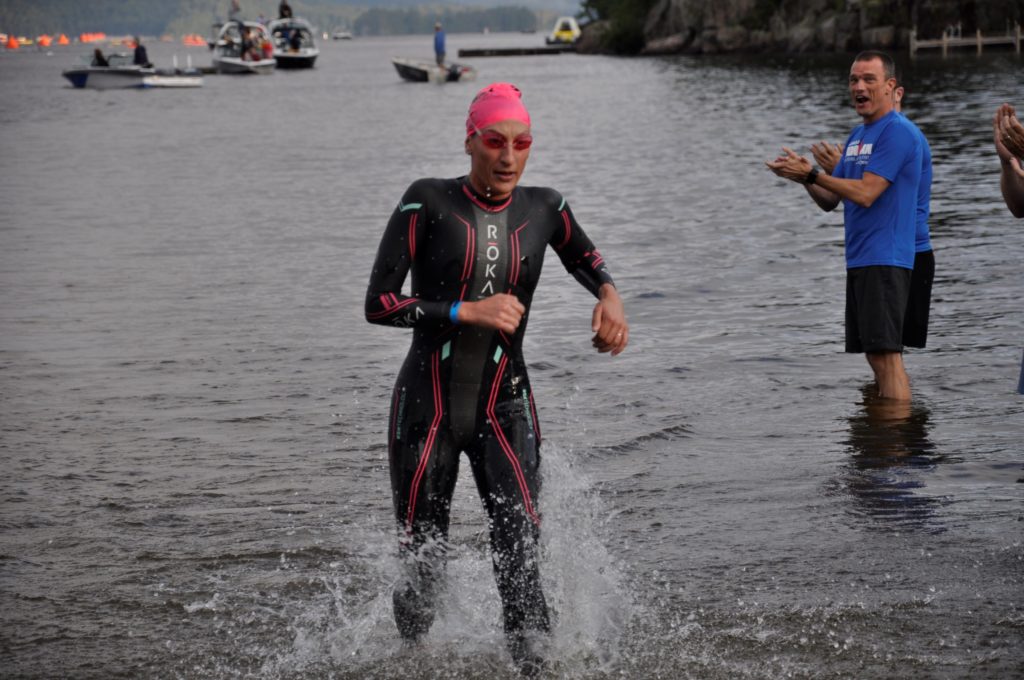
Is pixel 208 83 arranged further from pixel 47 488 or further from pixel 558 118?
pixel 47 488

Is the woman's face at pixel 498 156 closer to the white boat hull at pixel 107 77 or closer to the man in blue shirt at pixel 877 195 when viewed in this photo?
the man in blue shirt at pixel 877 195

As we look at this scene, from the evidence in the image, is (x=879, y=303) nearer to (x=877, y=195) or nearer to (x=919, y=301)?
(x=919, y=301)

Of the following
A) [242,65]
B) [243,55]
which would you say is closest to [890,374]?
[242,65]

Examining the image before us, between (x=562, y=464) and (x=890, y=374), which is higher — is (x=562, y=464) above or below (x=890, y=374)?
below

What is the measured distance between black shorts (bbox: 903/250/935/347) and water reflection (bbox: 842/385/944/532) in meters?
0.54

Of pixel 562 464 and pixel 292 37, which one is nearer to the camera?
pixel 562 464

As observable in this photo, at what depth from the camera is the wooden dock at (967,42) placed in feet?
220

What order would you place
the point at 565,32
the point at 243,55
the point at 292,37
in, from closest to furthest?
the point at 243,55
the point at 292,37
the point at 565,32

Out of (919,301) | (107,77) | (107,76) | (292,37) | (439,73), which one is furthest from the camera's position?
(292,37)

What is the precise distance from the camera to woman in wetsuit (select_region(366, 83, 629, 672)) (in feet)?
15.9

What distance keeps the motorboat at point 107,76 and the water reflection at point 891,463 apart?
61.4 metres

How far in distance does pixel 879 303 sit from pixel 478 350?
3852mm

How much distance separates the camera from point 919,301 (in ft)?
27.6

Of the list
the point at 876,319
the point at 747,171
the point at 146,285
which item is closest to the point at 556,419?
the point at 876,319
